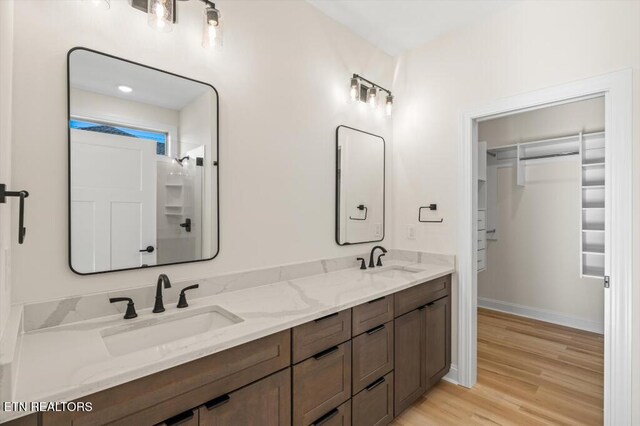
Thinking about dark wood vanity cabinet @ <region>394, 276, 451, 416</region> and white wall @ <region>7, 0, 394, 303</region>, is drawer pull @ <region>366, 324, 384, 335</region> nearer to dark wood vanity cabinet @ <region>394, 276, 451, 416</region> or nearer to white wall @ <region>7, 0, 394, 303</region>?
dark wood vanity cabinet @ <region>394, 276, 451, 416</region>

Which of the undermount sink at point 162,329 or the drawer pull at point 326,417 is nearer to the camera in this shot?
the undermount sink at point 162,329

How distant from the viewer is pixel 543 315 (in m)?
3.79

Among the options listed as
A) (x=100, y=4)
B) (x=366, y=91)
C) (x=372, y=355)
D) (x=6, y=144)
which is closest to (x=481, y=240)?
(x=366, y=91)

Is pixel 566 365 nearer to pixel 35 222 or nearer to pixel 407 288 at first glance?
pixel 407 288

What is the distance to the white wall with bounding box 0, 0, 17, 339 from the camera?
3.10 ft

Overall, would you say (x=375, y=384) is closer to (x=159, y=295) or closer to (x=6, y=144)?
(x=159, y=295)

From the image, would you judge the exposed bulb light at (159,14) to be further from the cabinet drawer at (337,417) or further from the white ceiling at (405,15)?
the cabinet drawer at (337,417)

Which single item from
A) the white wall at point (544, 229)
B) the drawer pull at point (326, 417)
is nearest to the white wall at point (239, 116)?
the drawer pull at point (326, 417)

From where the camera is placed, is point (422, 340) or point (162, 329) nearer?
point (162, 329)

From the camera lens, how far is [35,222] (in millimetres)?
1221

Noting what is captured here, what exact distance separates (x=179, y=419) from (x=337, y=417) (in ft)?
2.77

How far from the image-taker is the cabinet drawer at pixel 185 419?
0.99 m

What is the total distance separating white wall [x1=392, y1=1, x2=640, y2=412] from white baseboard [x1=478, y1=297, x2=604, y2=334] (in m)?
2.06

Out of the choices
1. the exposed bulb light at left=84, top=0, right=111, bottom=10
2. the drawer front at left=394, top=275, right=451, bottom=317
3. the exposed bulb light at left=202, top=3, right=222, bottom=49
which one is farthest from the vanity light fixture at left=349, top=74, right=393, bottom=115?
the exposed bulb light at left=84, top=0, right=111, bottom=10
